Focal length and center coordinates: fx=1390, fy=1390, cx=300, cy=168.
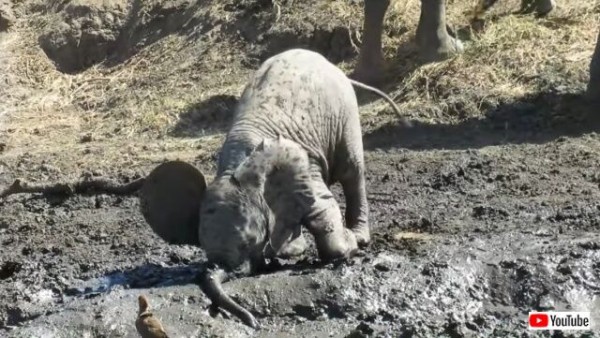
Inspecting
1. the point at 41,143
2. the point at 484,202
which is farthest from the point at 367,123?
the point at 41,143

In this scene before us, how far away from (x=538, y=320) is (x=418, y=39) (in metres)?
5.72

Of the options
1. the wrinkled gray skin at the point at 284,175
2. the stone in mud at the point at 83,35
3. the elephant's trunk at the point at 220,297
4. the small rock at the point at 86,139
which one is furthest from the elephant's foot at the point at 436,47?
the elephant's trunk at the point at 220,297

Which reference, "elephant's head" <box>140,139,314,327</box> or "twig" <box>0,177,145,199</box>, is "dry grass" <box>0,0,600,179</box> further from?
"elephant's head" <box>140,139,314,327</box>

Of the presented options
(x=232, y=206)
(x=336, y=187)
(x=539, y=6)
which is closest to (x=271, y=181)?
(x=232, y=206)

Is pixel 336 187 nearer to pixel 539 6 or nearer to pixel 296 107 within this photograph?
pixel 296 107

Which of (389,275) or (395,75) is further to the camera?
(395,75)

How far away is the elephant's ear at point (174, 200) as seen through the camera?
8.29 meters

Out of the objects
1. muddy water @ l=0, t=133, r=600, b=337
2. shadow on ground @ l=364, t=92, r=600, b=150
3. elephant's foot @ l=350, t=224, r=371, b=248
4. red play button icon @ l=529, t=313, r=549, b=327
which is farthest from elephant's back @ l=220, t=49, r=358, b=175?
shadow on ground @ l=364, t=92, r=600, b=150

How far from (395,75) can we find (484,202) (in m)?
3.47

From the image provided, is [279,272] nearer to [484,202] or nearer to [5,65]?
[484,202]

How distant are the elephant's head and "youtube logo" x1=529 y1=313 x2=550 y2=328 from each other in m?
1.47

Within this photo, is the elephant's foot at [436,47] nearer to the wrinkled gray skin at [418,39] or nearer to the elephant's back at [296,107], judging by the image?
the wrinkled gray skin at [418,39]

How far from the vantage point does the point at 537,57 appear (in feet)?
42.6

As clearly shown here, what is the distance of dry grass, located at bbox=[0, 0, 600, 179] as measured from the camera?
12.5 meters
